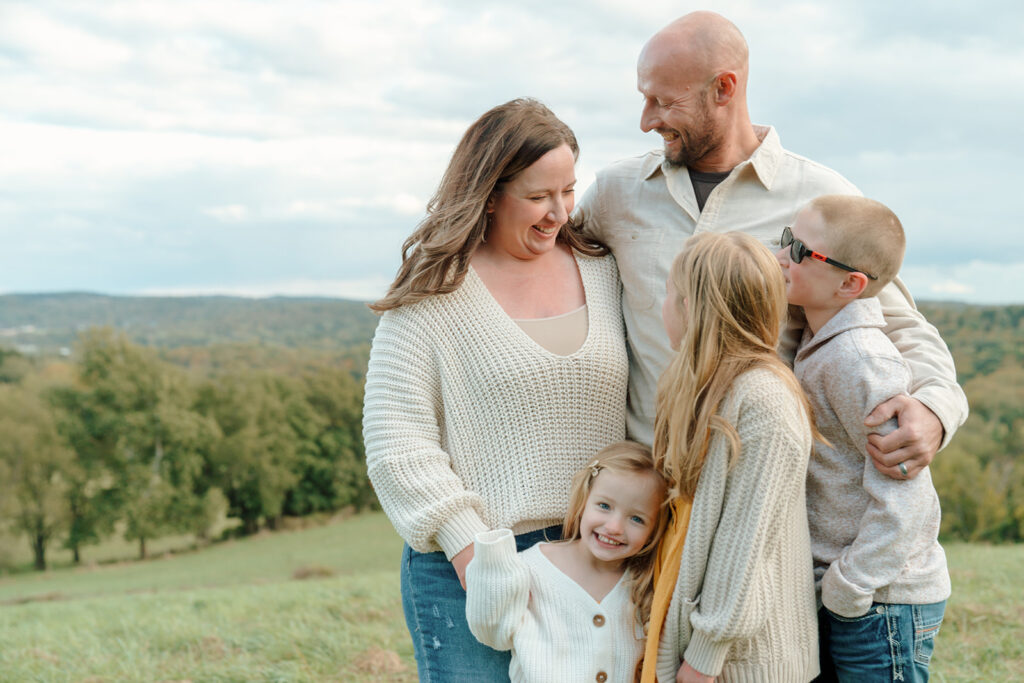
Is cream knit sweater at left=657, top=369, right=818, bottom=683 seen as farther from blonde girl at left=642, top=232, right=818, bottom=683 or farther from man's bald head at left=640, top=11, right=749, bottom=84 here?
man's bald head at left=640, top=11, right=749, bottom=84

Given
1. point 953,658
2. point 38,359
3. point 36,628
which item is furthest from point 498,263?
point 38,359

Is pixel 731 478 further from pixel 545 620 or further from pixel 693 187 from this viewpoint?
pixel 693 187

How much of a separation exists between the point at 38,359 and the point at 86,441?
23.5 m

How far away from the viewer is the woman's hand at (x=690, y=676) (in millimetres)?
2492

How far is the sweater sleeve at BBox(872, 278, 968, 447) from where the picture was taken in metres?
2.74

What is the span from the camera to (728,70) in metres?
3.35

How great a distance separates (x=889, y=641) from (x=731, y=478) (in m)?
0.74

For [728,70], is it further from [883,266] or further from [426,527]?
[426,527]

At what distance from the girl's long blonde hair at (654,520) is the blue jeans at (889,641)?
0.58m

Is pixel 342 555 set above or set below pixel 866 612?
below

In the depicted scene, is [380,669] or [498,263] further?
[380,669]

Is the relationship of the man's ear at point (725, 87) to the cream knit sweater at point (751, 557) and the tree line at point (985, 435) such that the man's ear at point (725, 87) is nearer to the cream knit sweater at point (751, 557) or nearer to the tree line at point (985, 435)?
the cream knit sweater at point (751, 557)

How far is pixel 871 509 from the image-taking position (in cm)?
253

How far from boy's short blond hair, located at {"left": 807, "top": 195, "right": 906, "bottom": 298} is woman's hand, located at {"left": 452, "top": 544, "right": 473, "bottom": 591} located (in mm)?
1528
